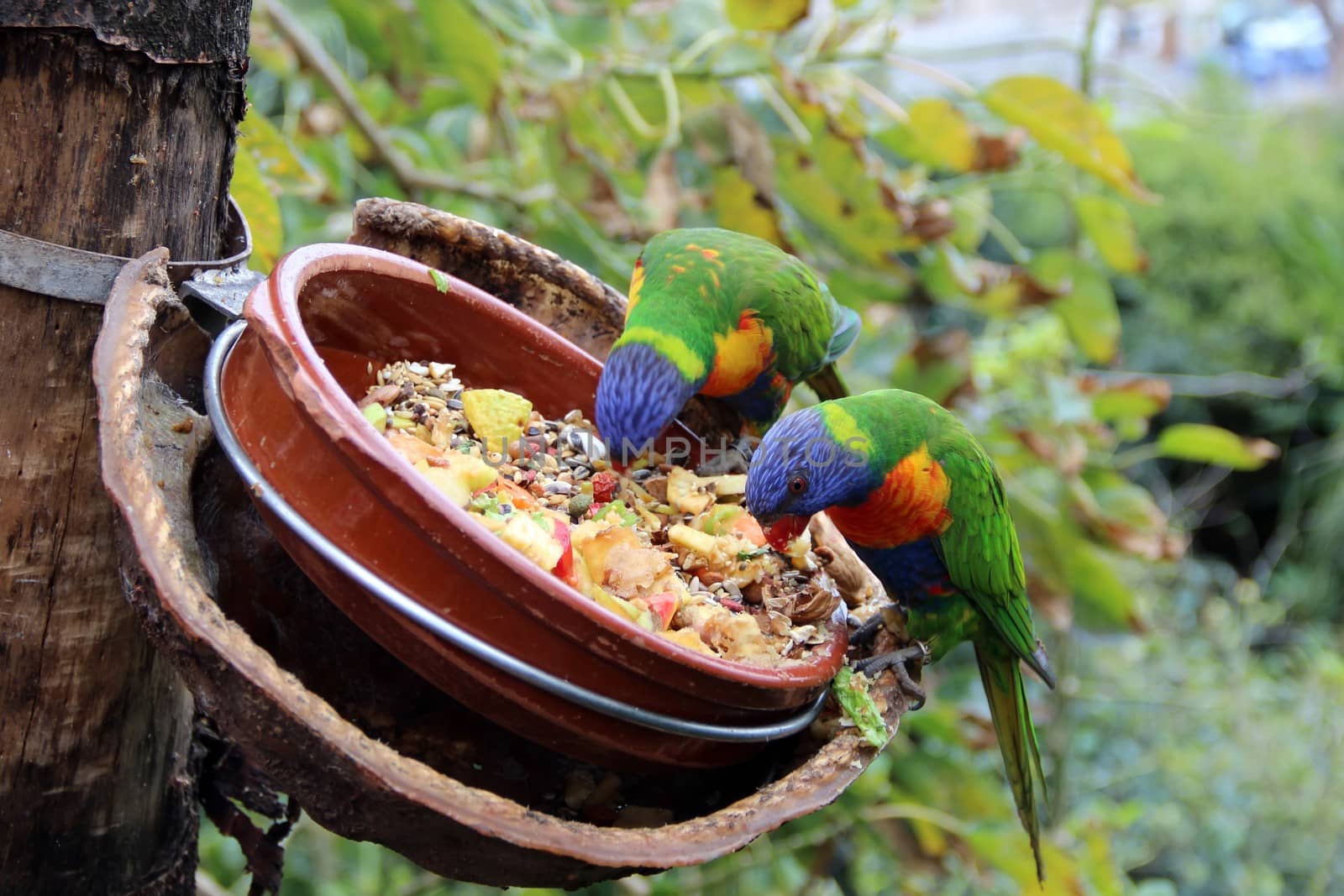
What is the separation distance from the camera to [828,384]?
7.77 ft

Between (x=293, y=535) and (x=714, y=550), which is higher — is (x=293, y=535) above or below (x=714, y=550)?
above

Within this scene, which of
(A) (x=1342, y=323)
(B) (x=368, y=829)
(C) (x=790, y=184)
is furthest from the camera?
(A) (x=1342, y=323)

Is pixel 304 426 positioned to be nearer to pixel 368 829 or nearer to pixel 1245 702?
pixel 368 829

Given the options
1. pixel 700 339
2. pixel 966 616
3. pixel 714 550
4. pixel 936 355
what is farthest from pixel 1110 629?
pixel 714 550

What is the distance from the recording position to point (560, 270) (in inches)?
63.6

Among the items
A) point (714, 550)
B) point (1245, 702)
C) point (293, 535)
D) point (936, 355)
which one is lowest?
point (1245, 702)

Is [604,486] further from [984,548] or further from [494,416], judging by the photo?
[984,548]

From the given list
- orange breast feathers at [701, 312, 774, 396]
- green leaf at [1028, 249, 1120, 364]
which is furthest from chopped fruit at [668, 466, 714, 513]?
green leaf at [1028, 249, 1120, 364]

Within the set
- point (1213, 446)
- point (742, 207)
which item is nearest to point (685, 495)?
point (742, 207)

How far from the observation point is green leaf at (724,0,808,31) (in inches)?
78.5

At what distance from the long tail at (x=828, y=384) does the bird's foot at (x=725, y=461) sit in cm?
46

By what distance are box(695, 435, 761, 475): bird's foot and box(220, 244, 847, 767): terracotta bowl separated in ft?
2.12

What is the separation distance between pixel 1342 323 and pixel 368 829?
5.96 meters

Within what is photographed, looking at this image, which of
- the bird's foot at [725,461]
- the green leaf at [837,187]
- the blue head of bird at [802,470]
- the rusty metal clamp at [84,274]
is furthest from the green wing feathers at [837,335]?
the rusty metal clamp at [84,274]
